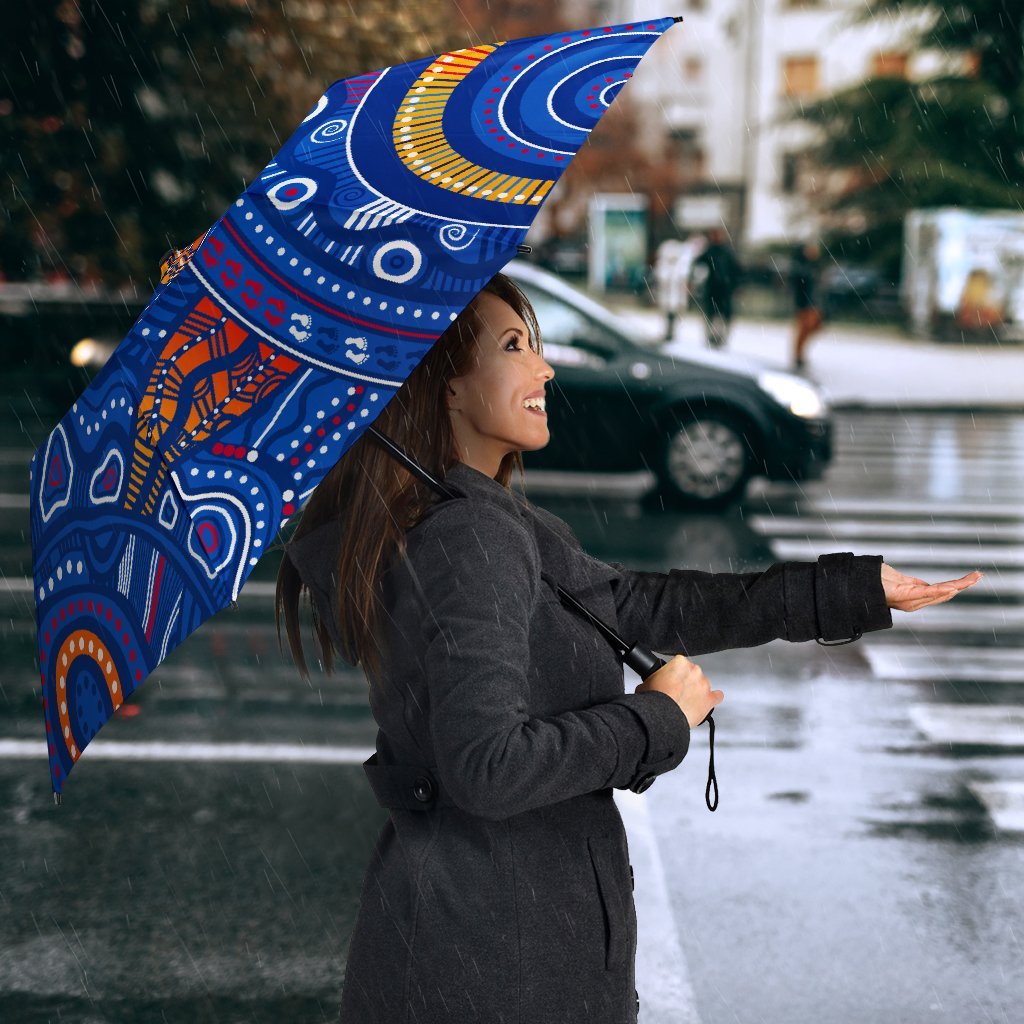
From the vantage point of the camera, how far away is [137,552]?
217 centimetres

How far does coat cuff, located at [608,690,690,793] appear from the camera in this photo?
200cm

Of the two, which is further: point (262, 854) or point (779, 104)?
point (779, 104)

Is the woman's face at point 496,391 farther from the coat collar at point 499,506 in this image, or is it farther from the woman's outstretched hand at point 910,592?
the woman's outstretched hand at point 910,592

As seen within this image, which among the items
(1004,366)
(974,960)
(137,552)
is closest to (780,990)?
(974,960)

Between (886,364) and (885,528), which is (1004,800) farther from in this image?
(886,364)

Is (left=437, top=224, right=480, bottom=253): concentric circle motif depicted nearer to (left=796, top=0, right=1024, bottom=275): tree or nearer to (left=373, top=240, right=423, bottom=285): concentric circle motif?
(left=373, top=240, right=423, bottom=285): concentric circle motif

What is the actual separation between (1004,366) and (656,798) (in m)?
20.4

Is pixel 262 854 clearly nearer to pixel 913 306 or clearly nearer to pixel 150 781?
pixel 150 781

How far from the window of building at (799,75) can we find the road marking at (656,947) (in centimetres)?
5862

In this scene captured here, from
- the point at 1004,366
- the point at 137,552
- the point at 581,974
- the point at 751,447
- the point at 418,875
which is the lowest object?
the point at 1004,366

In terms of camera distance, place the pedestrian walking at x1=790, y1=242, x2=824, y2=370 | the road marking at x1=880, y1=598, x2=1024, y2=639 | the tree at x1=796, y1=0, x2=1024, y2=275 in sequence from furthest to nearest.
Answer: the tree at x1=796, y1=0, x2=1024, y2=275 < the pedestrian walking at x1=790, y1=242, x2=824, y2=370 < the road marking at x1=880, y1=598, x2=1024, y2=639

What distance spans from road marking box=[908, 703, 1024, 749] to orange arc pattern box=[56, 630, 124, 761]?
4.47 m

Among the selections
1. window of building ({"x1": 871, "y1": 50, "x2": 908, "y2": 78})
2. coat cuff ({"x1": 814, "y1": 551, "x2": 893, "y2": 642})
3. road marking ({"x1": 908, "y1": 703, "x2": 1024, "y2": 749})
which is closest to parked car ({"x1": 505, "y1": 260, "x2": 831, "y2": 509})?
road marking ({"x1": 908, "y1": 703, "x2": 1024, "y2": 749})

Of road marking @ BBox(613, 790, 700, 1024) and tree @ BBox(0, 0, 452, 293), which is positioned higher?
tree @ BBox(0, 0, 452, 293)
